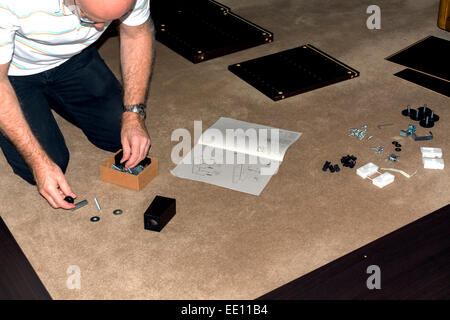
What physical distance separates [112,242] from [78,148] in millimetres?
570

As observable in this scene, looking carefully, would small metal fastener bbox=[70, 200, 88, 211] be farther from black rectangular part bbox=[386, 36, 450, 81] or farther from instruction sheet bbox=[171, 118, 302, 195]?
black rectangular part bbox=[386, 36, 450, 81]

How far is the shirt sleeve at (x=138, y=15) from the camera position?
1772mm

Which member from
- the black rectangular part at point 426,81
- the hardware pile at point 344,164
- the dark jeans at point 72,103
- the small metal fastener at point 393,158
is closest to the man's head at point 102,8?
the dark jeans at point 72,103

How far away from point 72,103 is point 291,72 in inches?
40.3

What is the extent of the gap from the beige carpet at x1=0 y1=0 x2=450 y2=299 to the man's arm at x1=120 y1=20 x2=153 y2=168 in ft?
0.59

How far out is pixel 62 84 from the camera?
2.00m

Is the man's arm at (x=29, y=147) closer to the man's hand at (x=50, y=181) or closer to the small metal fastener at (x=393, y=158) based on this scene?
the man's hand at (x=50, y=181)

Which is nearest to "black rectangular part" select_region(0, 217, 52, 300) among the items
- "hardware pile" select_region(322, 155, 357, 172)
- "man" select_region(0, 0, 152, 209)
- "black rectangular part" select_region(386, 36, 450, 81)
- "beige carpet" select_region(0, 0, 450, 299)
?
"beige carpet" select_region(0, 0, 450, 299)

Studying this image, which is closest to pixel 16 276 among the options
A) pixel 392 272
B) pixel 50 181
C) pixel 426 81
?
pixel 50 181

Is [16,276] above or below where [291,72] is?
above

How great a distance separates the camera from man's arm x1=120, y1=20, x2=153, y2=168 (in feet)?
5.88

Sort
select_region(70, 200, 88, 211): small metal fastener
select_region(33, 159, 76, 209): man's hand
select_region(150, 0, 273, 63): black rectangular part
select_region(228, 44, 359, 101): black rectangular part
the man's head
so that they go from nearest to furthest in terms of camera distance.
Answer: the man's head < select_region(33, 159, 76, 209): man's hand < select_region(70, 200, 88, 211): small metal fastener < select_region(228, 44, 359, 101): black rectangular part < select_region(150, 0, 273, 63): black rectangular part

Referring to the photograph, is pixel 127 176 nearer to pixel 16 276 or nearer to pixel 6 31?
pixel 16 276

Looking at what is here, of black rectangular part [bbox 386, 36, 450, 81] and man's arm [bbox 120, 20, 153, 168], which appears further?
black rectangular part [bbox 386, 36, 450, 81]
